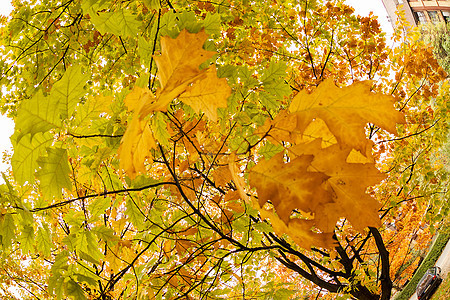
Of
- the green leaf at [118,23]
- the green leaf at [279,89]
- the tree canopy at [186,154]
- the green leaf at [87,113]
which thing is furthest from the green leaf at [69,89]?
the green leaf at [279,89]

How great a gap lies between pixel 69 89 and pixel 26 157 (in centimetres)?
18

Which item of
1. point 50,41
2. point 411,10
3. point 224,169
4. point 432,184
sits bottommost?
point 224,169

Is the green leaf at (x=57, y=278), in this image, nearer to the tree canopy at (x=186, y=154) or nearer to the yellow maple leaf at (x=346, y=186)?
the tree canopy at (x=186, y=154)

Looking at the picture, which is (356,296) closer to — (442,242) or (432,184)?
(432,184)

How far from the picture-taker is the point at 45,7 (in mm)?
2852

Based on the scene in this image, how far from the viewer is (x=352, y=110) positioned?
0.46 metres

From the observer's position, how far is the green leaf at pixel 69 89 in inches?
23.1

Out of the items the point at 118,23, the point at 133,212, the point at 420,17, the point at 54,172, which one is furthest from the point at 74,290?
the point at 420,17

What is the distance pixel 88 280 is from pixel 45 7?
2800 millimetres

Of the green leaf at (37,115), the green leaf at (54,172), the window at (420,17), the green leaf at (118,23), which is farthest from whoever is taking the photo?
the window at (420,17)

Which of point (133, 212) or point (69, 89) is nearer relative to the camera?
point (69, 89)

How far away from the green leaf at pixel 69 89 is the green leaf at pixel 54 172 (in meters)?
0.09

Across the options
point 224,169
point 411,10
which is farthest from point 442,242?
point 411,10

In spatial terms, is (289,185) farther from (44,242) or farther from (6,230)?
(44,242)
